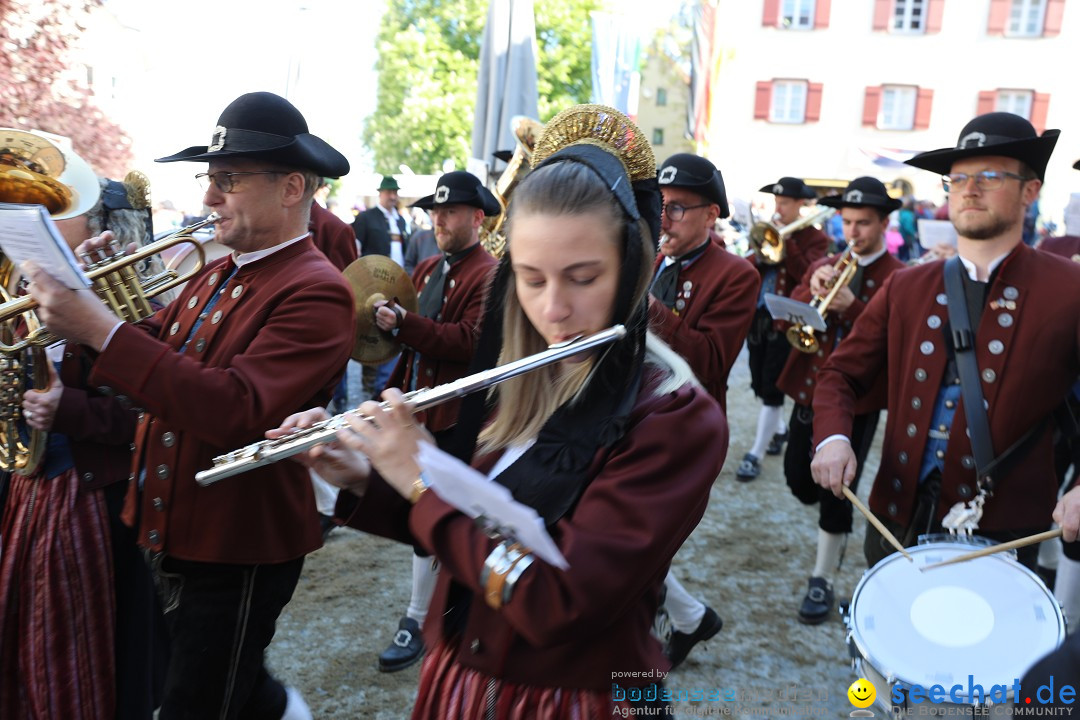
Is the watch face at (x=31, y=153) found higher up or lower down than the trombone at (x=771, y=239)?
higher up

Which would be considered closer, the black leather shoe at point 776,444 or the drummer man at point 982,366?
the drummer man at point 982,366

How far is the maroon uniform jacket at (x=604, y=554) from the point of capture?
1401 millimetres

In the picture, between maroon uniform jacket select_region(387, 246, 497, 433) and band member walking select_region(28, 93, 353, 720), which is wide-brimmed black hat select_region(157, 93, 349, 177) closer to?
band member walking select_region(28, 93, 353, 720)

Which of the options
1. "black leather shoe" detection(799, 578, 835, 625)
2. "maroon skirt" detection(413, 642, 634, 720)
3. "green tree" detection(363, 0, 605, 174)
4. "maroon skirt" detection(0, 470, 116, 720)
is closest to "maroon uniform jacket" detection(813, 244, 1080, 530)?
"black leather shoe" detection(799, 578, 835, 625)

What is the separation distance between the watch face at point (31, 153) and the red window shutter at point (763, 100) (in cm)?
2839

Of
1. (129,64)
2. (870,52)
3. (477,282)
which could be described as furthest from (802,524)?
(129,64)

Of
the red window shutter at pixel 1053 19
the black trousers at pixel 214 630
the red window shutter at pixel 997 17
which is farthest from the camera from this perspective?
the red window shutter at pixel 997 17

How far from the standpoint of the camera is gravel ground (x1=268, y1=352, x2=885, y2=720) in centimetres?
358

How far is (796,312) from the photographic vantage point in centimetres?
497

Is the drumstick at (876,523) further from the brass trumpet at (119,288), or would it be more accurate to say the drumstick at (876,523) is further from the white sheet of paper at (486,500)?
the brass trumpet at (119,288)

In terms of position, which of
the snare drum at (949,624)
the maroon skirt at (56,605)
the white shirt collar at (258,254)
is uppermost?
the white shirt collar at (258,254)

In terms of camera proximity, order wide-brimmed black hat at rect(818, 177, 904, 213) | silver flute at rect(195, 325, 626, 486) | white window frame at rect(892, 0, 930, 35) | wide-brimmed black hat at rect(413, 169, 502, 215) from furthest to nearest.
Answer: white window frame at rect(892, 0, 930, 35), wide-brimmed black hat at rect(818, 177, 904, 213), wide-brimmed black hat at rect(413, 169, 502, 215), silver flute at rect(195, 325, 626, 486)

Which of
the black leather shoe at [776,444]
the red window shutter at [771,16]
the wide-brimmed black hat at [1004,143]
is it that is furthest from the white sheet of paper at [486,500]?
the red window shutter at [771,16]

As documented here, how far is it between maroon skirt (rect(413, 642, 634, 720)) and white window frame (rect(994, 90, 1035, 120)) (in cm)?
3122
